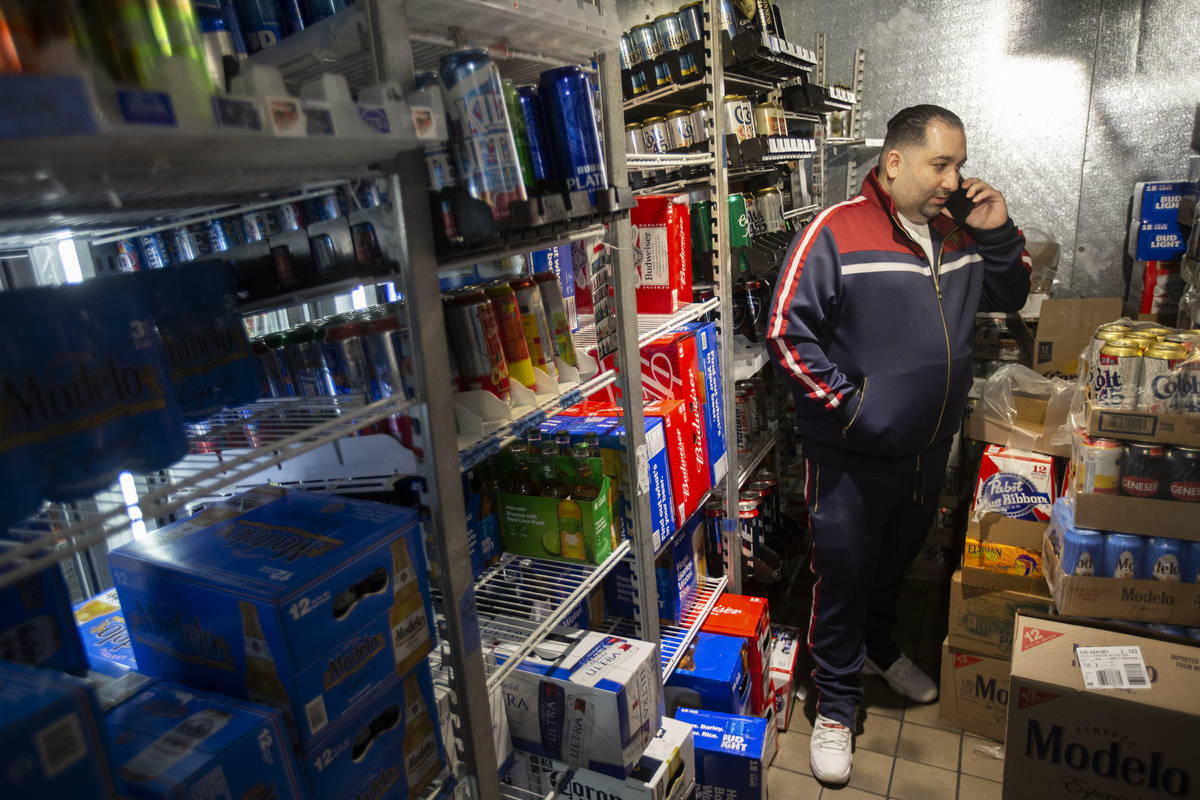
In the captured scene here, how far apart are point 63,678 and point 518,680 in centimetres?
103

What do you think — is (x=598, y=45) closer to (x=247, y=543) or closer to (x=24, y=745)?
(x=247, y=543)

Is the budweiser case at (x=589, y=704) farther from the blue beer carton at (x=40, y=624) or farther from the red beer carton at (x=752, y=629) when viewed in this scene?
the blue beer carton at (x=40, y=624)

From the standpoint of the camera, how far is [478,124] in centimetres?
107

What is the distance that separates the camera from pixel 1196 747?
1.72 meters

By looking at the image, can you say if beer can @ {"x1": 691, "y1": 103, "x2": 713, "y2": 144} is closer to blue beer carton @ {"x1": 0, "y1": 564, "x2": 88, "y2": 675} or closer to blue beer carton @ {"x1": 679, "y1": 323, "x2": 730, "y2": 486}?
blue beer carton @ {"x1": 679, "y1": 323, "x2": 730, "y2": 486}

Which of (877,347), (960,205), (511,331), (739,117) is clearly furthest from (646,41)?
(511,331)

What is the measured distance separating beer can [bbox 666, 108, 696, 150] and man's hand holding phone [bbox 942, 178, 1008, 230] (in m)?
0.96

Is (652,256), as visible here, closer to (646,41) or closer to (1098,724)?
(646,41)

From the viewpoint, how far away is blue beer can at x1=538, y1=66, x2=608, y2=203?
1.30 m

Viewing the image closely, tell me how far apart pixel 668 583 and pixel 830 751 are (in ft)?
2.84

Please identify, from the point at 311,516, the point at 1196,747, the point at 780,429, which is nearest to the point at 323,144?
the point at 311,516

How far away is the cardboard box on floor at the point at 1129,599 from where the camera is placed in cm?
209

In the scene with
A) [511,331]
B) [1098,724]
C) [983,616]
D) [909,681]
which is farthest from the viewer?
[909,681]

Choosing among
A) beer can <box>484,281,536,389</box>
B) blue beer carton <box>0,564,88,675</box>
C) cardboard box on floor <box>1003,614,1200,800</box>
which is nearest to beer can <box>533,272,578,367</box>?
beer can <box>484,281,536,389</box>
